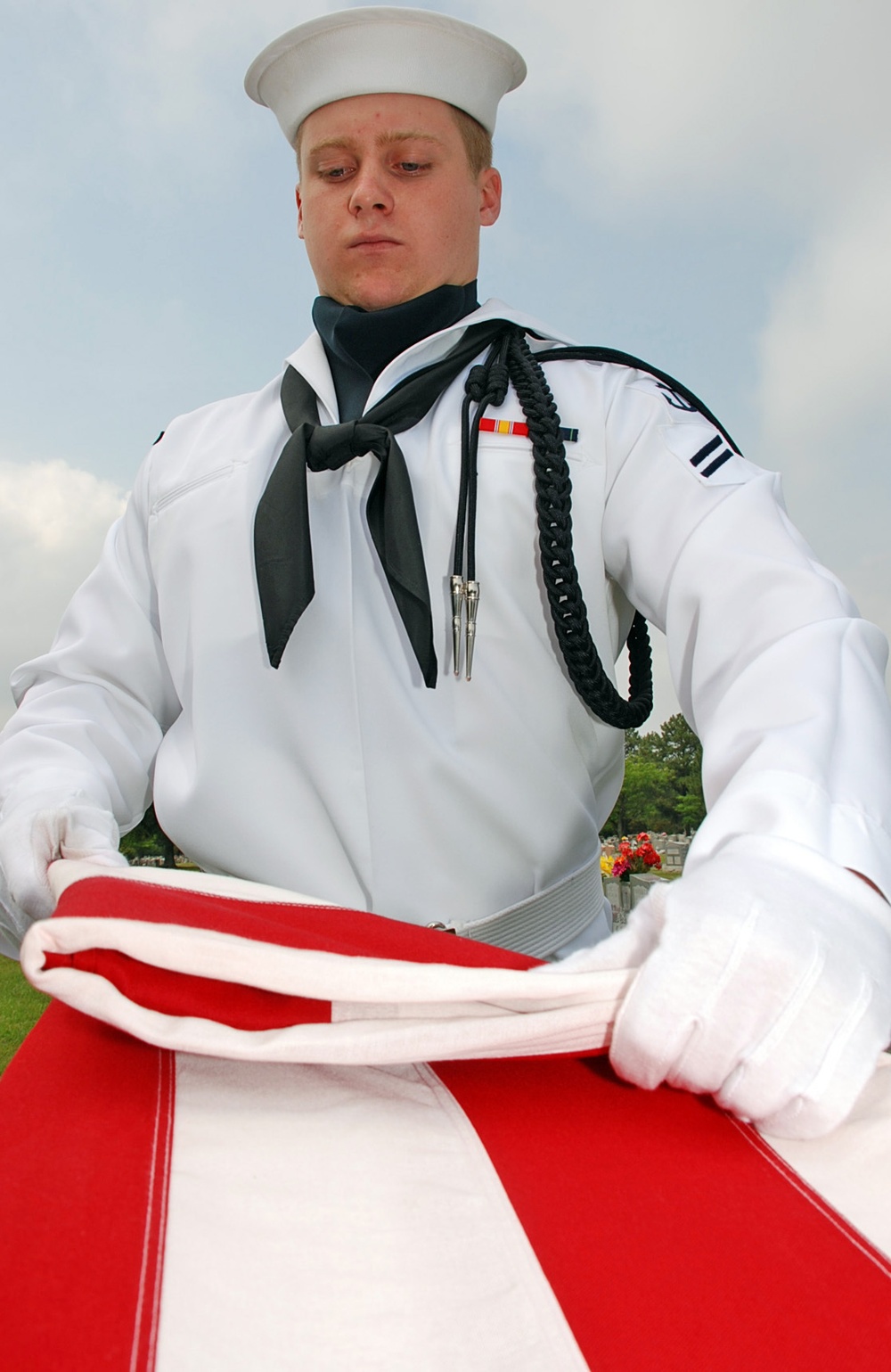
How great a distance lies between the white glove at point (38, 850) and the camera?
1494mm

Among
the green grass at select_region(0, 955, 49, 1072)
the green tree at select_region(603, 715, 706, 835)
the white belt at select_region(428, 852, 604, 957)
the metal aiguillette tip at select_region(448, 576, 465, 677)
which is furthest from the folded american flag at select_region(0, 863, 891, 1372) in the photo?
the green tree at select_region(603, 715, 706, 835)

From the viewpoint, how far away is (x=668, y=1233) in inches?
29.5

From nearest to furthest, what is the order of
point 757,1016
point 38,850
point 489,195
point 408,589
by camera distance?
point 757,1016 → point 38,850 → point 408,589 → point 489,195

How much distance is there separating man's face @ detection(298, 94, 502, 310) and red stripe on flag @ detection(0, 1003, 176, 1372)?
1606mm

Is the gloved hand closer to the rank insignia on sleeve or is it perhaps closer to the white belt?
the white belt

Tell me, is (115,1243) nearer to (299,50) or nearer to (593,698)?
(593,698)

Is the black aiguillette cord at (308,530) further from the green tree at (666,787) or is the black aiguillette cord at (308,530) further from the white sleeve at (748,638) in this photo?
the green tree at (666,787)

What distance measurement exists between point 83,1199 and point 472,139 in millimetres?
2125

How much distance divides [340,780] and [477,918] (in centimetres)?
34

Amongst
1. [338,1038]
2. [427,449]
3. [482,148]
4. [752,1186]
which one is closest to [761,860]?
[752,1186]

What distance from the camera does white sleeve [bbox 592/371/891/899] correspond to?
3.80ft

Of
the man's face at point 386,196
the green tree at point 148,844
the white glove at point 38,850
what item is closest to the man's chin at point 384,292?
the man's face at point 386,196

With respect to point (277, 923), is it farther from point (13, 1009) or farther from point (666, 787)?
point (666, 787)

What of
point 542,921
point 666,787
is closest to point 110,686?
point 542,921
